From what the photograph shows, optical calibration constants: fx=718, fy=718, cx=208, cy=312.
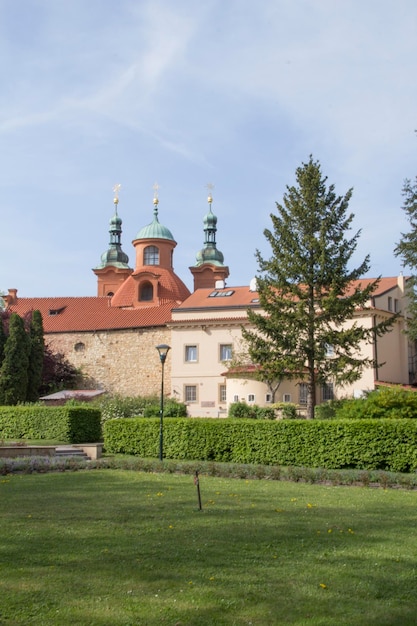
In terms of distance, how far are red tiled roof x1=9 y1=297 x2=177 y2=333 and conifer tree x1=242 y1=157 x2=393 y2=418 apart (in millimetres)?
15581

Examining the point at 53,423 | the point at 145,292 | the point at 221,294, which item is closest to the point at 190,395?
the point at 221,294

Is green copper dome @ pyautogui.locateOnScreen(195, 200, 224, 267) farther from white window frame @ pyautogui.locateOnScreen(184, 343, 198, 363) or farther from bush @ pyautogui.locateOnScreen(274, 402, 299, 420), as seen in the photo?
bush @ pyautogui.locateOnScreen(274, 402, 299, 420)

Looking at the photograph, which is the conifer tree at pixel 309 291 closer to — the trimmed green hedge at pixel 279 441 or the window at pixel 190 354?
the trimmed green hedge at pixel 279 441

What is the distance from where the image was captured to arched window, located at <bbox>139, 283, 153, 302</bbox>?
52469mm

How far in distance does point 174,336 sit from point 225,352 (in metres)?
3.56

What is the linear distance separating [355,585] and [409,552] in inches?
68.7

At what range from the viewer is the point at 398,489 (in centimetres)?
1584

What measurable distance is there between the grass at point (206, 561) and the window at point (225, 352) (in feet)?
96.5

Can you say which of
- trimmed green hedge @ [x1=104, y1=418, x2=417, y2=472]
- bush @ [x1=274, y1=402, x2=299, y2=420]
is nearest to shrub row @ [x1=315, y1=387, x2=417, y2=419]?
trimmed green hedge @ [x1=104, y1=418, x2=417, y2=472]

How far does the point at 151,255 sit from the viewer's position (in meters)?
56.5

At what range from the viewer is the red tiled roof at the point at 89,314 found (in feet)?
157

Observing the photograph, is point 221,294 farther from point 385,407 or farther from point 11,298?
point 385,407

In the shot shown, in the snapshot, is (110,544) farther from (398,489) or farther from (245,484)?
(398,489)

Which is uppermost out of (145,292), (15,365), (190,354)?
(145,292)
